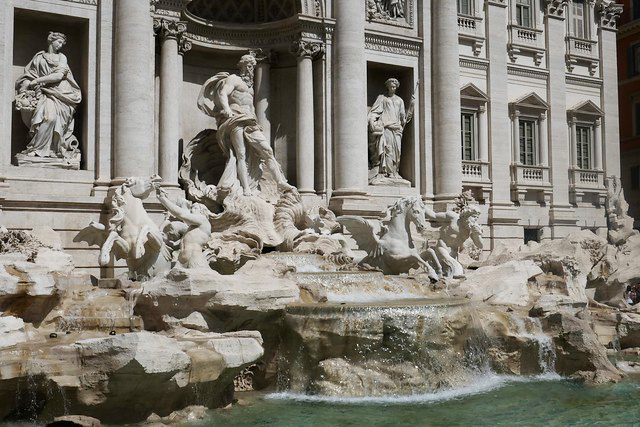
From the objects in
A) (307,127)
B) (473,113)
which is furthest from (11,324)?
(473,113)

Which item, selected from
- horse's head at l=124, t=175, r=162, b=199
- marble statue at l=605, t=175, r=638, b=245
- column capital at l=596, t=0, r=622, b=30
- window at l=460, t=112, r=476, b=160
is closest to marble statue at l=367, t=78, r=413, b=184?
window at l=460, t=112, r=476, b=160

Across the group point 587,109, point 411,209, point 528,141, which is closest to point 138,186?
point 411,209

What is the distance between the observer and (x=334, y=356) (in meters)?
11.6

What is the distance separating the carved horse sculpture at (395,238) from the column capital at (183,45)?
5.81 m

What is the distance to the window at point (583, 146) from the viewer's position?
2552cm

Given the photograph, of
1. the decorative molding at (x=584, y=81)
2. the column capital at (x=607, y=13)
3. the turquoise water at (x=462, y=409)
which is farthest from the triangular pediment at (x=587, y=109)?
the turquoise water at (x=462, y=409)

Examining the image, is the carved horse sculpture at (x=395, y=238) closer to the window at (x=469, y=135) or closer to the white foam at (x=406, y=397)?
the white foam at (x=406, y=397)

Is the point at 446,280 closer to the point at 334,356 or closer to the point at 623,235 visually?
the point at 334,356

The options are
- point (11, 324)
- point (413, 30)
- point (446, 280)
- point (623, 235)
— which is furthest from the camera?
point (623, 235)

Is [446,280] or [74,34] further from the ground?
[74,34]

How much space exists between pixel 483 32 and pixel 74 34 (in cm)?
1251

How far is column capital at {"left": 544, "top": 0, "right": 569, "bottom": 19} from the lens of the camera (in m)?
24.7

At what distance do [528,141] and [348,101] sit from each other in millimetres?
7977

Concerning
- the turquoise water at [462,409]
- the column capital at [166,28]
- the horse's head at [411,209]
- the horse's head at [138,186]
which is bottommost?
the turquoise water at [462,409]
